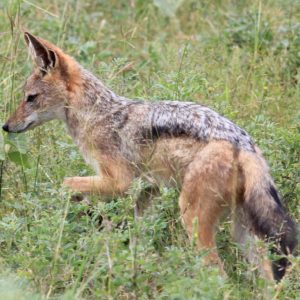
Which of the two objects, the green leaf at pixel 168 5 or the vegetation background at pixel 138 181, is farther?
the green leaf at pixel 168 5

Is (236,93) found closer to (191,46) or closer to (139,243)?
(191,46)

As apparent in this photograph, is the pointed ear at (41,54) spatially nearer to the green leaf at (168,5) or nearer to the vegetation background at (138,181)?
the vegetation background at (138,181)

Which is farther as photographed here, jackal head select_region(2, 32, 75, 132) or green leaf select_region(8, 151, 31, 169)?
jackal head select_region(2, 32, 75, 132)

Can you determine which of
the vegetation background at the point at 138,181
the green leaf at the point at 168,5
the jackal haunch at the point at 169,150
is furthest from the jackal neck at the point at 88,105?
the green leaf at the point at 168,5

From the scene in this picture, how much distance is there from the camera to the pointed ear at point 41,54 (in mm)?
7711

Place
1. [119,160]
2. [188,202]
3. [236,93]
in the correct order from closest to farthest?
[188,202], [119,160], [236,93]

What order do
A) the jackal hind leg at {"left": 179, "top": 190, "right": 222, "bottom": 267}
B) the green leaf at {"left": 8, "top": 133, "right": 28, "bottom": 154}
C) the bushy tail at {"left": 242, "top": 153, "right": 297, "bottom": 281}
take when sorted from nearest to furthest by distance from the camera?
the bushy tail at {"left": 242, "top": 153, "right": 297, "bottom": 281} < the jackal hind leg at {"left": 179, "top": 190, "right": 222, "bottom": 267} < the green leaf at {"left": 8, "top": 133, "right": 28, "bottom": 154}

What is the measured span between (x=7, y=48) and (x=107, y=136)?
9.08 ft

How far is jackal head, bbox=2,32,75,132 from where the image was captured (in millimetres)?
7855

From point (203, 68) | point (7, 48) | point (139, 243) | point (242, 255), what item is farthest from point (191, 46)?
point (139, 243)

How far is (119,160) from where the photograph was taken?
24.7 feet

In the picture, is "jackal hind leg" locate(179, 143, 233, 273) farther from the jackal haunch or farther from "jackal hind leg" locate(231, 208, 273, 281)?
"jackal hind leg" locate(231, 208, 273, 281)

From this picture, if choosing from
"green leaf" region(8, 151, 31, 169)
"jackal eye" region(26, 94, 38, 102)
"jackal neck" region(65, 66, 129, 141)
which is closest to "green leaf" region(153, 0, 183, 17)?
"jackal neck" region(65, 66, 129, 141)

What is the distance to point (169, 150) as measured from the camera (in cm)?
716
